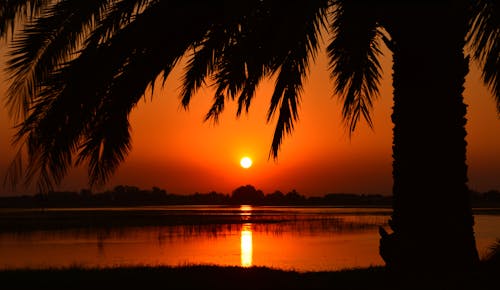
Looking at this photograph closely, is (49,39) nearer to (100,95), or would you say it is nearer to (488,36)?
(100,95)

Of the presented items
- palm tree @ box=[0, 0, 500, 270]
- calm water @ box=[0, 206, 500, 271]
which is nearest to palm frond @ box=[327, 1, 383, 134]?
palm tree @ box=[0, 0, 500, 270]

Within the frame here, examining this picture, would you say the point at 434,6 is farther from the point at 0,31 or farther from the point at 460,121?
the point at 0,31

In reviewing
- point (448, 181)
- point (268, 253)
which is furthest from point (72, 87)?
point (268, 253)

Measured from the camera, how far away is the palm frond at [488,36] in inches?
304

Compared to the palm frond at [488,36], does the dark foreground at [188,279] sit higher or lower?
lower

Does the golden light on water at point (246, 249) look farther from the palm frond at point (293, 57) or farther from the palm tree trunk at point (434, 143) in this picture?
the palm tree trunk at point (434, 143)

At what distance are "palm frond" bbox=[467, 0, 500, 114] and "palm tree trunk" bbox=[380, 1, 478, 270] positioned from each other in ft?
2.94

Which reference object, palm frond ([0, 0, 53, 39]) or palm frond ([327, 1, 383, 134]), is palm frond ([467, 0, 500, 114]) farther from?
palm frond ([0, 0, 53, 39])

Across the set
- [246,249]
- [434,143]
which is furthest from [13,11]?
[246,249]

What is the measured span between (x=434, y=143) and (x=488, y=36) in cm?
249

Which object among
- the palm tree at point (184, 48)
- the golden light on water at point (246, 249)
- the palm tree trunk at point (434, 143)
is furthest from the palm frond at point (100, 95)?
the golden light on water at point (246, 249)

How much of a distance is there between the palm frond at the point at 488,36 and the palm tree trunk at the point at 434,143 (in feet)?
2.94

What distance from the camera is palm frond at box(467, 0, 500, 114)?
7726mm

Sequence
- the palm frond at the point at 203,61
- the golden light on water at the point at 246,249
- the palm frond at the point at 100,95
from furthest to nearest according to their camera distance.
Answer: the golden light on water at the point at 246,249 < the palm frond at the point at 203,61 < the palm frond at the point at 100,95
